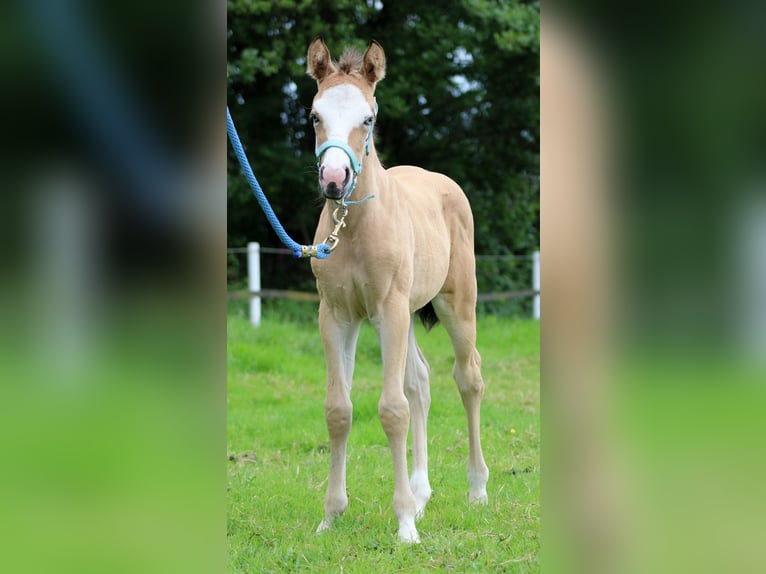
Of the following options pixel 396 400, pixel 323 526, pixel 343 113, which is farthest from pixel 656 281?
pixel 323 526

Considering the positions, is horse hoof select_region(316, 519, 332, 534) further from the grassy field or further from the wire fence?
the wire fence

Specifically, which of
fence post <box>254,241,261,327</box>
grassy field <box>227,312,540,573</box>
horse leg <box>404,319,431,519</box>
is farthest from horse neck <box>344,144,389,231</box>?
fence post <box>254,241,261,327</box>

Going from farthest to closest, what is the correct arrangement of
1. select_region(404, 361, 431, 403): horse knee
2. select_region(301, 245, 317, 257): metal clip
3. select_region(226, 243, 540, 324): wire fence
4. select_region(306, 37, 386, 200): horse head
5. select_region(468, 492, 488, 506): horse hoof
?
select_region(226, 243, 540, 324): wire fence, select_region(404, 361, 431, 403): horse knee, select_region(468, 492, 488, 506): horse hoof, select_region(306, 37, 386, 200): horse head, select_region(301, 245, 317, 257): metal clip

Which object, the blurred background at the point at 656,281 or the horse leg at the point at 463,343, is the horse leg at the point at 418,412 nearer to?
the horse leg at the point at 463,343

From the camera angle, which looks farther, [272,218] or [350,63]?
[350,63]

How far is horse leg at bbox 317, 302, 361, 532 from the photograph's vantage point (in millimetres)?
3895

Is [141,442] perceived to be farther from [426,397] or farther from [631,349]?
[426,397]

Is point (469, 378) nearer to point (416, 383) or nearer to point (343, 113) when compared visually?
point (416, 383)

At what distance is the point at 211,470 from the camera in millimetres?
1340

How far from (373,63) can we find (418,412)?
2146mm

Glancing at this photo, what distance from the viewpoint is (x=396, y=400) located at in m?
3.81

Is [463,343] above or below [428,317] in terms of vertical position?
below

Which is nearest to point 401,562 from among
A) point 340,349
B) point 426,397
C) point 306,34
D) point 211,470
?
point 340,349

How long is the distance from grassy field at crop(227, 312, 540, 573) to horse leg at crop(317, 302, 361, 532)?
13 centimetres
